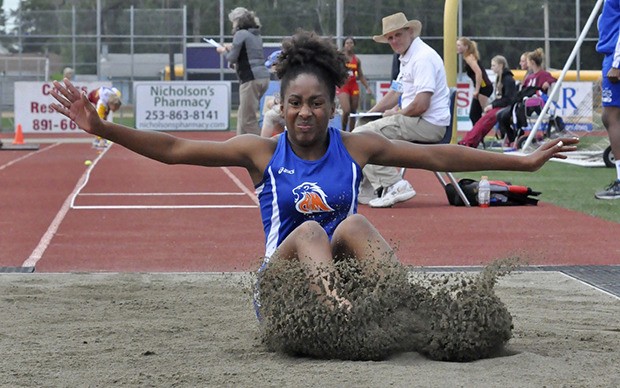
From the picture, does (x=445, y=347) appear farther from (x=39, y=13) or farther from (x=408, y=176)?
(x=39, y=13)

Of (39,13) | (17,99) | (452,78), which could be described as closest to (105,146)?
(17,99)

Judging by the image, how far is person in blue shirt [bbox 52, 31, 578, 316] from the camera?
15.2 feet

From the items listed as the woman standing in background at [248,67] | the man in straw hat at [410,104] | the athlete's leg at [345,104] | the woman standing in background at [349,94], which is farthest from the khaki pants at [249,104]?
the man in straw hat at [410,104]

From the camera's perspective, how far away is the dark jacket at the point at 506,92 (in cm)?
1977

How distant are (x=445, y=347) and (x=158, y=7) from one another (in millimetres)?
27600

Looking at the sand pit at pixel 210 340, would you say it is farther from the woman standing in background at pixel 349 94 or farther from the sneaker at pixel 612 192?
the woman standing in background at pixel 349 94

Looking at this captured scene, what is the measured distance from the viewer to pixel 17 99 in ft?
87.8

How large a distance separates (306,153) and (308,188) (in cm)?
17

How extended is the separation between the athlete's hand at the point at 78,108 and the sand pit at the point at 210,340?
911 mm

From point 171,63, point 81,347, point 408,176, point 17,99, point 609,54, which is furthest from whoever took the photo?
point 171,63

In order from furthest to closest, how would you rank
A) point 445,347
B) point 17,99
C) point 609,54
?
point 17,99
point 609,54
point 445,347

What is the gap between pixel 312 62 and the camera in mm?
4750

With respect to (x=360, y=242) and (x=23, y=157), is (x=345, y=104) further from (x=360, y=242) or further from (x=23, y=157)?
(x=360, y=242)

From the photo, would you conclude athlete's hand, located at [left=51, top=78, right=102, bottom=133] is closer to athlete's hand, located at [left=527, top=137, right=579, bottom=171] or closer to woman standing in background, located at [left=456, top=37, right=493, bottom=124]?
athlete's hand, located at [left=527, top=137, right=579, bottom=171]
